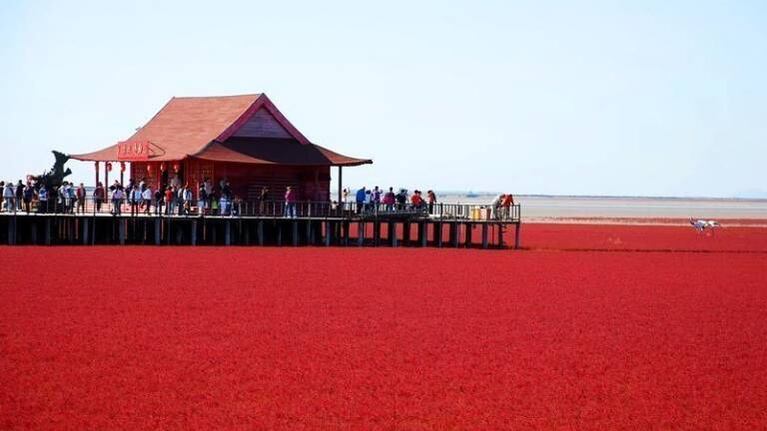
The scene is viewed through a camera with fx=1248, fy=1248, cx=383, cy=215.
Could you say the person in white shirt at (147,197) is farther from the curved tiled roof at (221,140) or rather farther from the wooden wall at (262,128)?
the wooden wall at (262,128)

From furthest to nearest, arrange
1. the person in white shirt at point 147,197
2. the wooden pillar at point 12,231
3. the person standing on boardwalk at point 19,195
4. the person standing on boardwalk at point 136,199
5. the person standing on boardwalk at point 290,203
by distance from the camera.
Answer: the person standing on boardwalk at point 290,203
the person standing on boardwalk at point 19,195
the person in white shirt at point 147,197
the person standing on boardwalk at point 136,199
the wooden pillar at point 12,231

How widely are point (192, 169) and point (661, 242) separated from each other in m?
24.4

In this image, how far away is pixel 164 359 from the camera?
18.1 m

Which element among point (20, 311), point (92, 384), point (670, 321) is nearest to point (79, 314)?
point (20, 311)

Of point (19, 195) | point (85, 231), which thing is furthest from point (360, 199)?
point (19, 195)

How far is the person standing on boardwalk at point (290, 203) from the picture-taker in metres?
45.2

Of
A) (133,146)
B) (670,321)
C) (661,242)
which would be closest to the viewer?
(670,321)

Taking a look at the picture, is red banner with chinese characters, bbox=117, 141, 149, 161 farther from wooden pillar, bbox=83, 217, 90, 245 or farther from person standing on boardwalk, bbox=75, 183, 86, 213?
wooden pillar, bbox=83, 217, 90, 245

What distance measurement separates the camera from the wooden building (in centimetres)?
4591

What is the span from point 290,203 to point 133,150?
6.42 meters

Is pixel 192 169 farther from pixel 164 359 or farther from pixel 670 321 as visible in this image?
pixel 164 359

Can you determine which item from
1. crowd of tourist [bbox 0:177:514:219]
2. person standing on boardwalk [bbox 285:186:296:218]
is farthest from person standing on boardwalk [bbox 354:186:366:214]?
person standing on boardwalk [bbox 285:186:296:218]

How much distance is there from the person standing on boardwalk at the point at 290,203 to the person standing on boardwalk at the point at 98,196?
6.66m

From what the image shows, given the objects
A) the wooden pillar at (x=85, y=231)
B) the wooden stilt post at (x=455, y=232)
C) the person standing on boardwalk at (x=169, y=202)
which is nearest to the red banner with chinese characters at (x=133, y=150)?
the person standing on boardwalk at (x=169, y=202)
